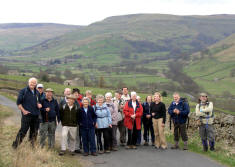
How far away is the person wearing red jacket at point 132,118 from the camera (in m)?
11.7

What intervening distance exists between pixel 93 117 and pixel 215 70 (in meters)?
147

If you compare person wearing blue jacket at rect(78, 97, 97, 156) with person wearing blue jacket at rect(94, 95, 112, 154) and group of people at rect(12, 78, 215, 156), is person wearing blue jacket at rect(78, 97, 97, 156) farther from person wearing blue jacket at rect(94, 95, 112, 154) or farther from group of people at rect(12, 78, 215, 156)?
person wearing blue jacket at rect(94, 95, 112, 154)

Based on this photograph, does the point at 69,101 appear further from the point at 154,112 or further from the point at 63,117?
the point at 154,112

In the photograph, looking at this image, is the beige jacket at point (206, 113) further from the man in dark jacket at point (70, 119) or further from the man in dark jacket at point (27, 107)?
the man in dark jacket at point (27, 107)

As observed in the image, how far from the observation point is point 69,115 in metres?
10.3

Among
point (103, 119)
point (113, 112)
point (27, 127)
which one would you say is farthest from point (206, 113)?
point (27, 127)

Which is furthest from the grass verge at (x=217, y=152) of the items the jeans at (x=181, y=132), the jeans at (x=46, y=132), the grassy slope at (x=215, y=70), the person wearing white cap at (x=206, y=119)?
the grassy slope at (x=215, y=70)

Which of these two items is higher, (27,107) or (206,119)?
(27,107)

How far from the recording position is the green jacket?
33.8ft

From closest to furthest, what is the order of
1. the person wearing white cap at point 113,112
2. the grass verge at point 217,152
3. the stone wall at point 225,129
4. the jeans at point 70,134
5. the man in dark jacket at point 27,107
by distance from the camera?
the man in dark jacket at point 27,107, the grass verge at point 217,152, the jeans at point 70,134, the person wearing white cap at point 113,112, the stone wall at point 225,129

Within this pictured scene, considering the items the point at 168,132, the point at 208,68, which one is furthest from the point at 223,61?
the point at 168,132

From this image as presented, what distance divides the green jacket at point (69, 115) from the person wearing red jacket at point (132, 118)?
2.29 m

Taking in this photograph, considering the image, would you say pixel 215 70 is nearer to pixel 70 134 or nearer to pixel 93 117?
pixel 93 117

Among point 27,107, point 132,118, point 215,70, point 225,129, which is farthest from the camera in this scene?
point 215,70
